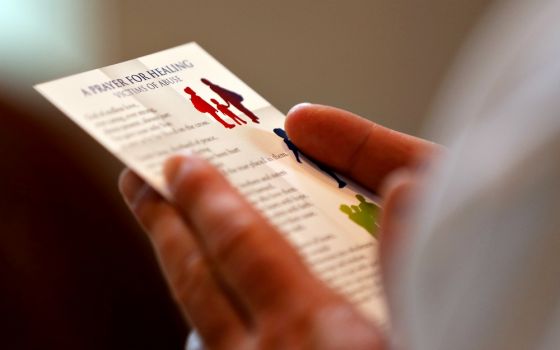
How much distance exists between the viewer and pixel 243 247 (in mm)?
282

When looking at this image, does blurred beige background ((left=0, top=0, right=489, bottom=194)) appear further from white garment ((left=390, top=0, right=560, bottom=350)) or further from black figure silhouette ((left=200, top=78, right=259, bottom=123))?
white garment ((left=390, top=0, right=560, bottom=350))

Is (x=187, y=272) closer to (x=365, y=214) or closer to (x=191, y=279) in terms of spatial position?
(x=191, y=279)

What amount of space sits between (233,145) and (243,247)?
12 cm

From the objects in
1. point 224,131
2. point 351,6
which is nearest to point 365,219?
point 224,131

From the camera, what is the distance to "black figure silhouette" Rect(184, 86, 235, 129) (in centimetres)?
41

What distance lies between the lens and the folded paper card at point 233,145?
0.35 m

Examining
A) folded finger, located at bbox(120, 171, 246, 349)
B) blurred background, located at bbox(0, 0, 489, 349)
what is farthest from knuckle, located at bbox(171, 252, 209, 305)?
blurred background, located at bbox(0, 0, 489, 349)

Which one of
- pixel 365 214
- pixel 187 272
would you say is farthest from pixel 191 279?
pixel 365 214

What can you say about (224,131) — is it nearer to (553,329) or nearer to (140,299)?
(553,329)

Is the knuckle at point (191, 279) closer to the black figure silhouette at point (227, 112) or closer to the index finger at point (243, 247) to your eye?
the index finger at point (243, 247)

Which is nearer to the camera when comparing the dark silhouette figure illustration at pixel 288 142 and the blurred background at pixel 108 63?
the dark silhouette figure illustration at pixel 288 142

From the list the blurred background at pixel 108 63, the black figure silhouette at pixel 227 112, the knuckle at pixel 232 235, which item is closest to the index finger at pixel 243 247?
the knuckle at pixel 232 235

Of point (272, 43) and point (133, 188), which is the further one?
point (272, 43)

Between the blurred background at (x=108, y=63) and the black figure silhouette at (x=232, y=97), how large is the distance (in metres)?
0.28
